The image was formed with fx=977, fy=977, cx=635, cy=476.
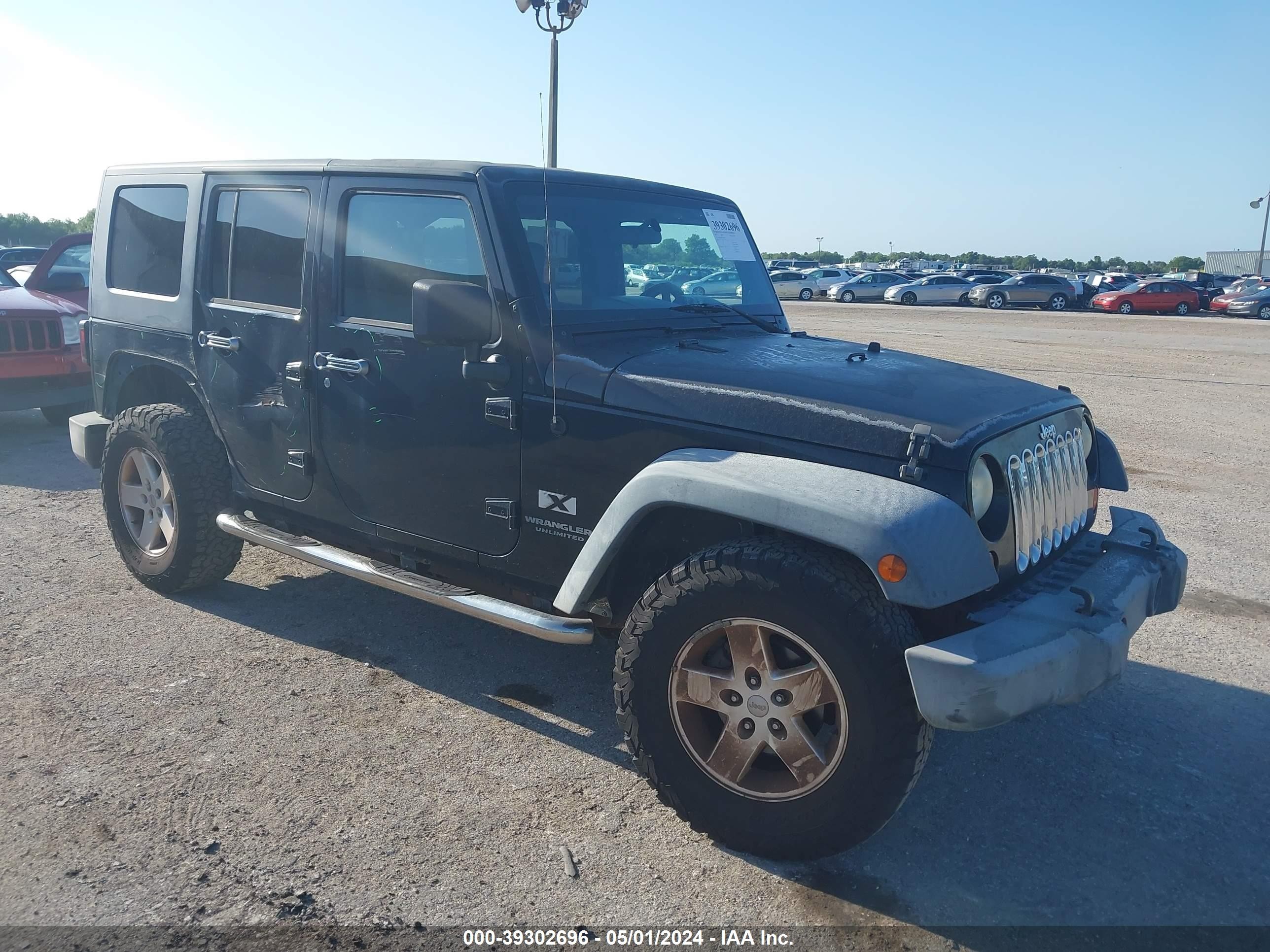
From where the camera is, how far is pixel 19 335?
330 inches

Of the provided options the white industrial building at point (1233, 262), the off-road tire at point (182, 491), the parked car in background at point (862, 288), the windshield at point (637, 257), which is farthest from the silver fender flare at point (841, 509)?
the white industrial building at point (1233, 262)

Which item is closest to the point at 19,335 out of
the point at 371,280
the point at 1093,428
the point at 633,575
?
the point at 371,280

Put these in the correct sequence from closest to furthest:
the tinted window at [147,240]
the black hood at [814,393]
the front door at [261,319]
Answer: the black hood at [814,393] → the front door at [261,319] → the tinted window at [147,240]

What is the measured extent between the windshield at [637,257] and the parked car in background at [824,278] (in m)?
38.2

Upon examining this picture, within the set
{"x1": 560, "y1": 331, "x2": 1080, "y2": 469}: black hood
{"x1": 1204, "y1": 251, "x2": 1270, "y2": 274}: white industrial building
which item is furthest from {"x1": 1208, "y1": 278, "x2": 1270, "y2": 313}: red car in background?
{"x1": 1204, "y1": 251, "x2": 1270, "y2": 274}: white industrial building

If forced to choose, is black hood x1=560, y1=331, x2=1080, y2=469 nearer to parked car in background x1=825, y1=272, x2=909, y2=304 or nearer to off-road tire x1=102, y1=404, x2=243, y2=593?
off-road tire x1=102, y1=404, x2=243, y2=593

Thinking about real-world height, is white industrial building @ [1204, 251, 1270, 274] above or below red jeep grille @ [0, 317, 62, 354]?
above

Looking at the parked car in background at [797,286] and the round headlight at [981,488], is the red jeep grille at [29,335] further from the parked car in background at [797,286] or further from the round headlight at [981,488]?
the parked car in background at [797,286]

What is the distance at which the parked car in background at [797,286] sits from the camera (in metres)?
41.5

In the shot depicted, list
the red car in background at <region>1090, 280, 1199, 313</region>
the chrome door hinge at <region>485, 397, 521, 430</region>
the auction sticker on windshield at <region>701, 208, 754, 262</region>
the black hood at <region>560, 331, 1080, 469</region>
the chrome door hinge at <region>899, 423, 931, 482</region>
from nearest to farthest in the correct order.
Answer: the chrome door hinge at <region>899, 423, 931, 482</region> < the black hood at <region>560, 331, 1080, 469</region> < the chrome door hinge at <region>485, 397, 521, 430</region> < the auction sticker on windshield at <region>701, 208, 754, 262</region> < the red car in background at <region>1090, 280, 1199, 313</region>

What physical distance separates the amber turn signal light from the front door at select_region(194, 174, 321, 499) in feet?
8.41

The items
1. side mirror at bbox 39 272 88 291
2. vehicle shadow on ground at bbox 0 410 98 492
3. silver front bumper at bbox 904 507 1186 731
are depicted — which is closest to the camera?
silver front bumper at bbox 904 507 1186 731

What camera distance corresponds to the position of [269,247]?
14.0 ft

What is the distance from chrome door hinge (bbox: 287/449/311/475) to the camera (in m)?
4.15
